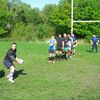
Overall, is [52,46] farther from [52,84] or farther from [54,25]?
[54,25]

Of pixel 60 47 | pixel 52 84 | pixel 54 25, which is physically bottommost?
pixel 52 84

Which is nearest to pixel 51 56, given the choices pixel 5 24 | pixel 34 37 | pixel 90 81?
pixel 90 81

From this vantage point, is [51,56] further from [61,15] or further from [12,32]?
[12,32]

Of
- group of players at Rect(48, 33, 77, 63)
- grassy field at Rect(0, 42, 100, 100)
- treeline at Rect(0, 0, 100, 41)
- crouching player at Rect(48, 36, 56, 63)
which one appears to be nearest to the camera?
grassy field at Rect(0, 42, 100, 100)

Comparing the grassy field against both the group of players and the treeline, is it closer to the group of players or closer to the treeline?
the group of players

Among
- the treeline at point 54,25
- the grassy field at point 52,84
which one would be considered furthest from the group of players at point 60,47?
the treeline at point 54,25

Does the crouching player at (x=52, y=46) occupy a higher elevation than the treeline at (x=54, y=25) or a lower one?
lower

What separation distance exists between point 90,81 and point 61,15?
163ft

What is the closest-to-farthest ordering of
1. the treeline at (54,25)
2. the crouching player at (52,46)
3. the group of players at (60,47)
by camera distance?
the crouching player at (52,46) → the group of players at (60,47) → the treeline at (54,25)

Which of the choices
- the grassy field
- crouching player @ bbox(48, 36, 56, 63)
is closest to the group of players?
crouching player @ bbox(48, 36, 56, 63)

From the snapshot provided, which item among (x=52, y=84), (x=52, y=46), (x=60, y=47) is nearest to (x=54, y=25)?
(x=60, y=47)

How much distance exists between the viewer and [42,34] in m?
65.9

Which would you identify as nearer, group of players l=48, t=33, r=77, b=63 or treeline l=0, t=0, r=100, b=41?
group of players l=48, t=33, r=77, b=63

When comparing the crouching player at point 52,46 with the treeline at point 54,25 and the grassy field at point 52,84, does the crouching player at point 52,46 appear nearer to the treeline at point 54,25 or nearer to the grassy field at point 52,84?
the grassy field at point 52,84
